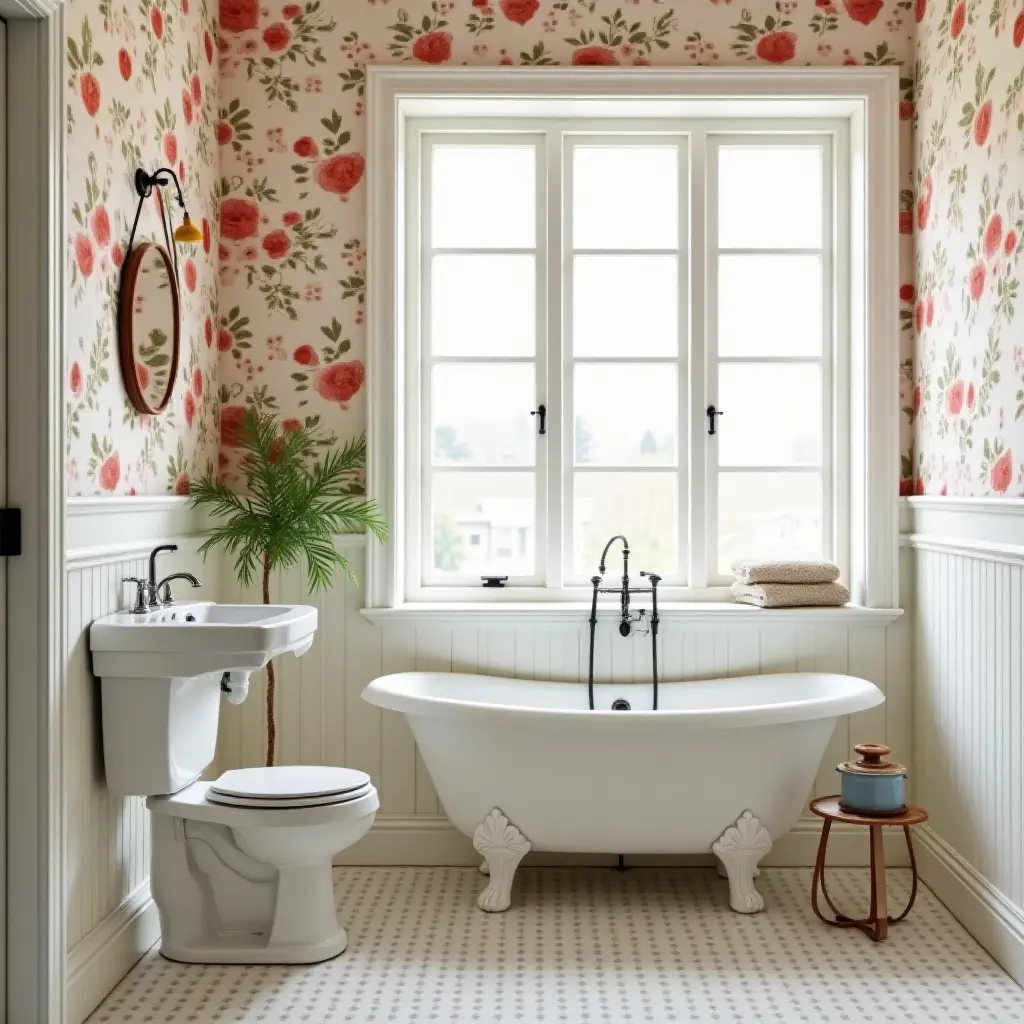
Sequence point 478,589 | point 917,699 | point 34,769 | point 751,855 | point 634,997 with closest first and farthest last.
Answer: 1. point 34,769
2. point 634,997
3. point 751,855
4. point 917,699
5. point 478,589

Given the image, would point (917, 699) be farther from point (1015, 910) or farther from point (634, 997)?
point (634, 997)

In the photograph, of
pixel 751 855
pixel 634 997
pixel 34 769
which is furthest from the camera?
pixel 751 855

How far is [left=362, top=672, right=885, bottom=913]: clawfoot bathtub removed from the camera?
2.87 meters

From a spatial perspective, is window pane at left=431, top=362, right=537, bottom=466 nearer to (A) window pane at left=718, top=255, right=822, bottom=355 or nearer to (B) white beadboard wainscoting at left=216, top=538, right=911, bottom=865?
(B) white beadboard wainscoting at left=216, top=538, right=911, bottom=865

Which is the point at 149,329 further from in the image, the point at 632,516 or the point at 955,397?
the point at 955,397

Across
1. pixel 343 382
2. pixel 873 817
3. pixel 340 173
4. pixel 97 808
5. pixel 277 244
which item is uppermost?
pixel 340 173

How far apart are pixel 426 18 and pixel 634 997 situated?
9.39 ft

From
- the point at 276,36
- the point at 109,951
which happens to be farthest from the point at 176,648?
the point at 276,36

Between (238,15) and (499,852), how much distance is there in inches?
105

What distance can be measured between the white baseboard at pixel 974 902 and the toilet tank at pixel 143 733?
6.73 ft

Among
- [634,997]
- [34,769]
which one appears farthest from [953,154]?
[34,769]

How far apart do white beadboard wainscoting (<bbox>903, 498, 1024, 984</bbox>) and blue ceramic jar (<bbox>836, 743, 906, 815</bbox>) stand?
0.23 meters

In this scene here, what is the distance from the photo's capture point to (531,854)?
3.46 metres

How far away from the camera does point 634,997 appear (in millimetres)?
2543
